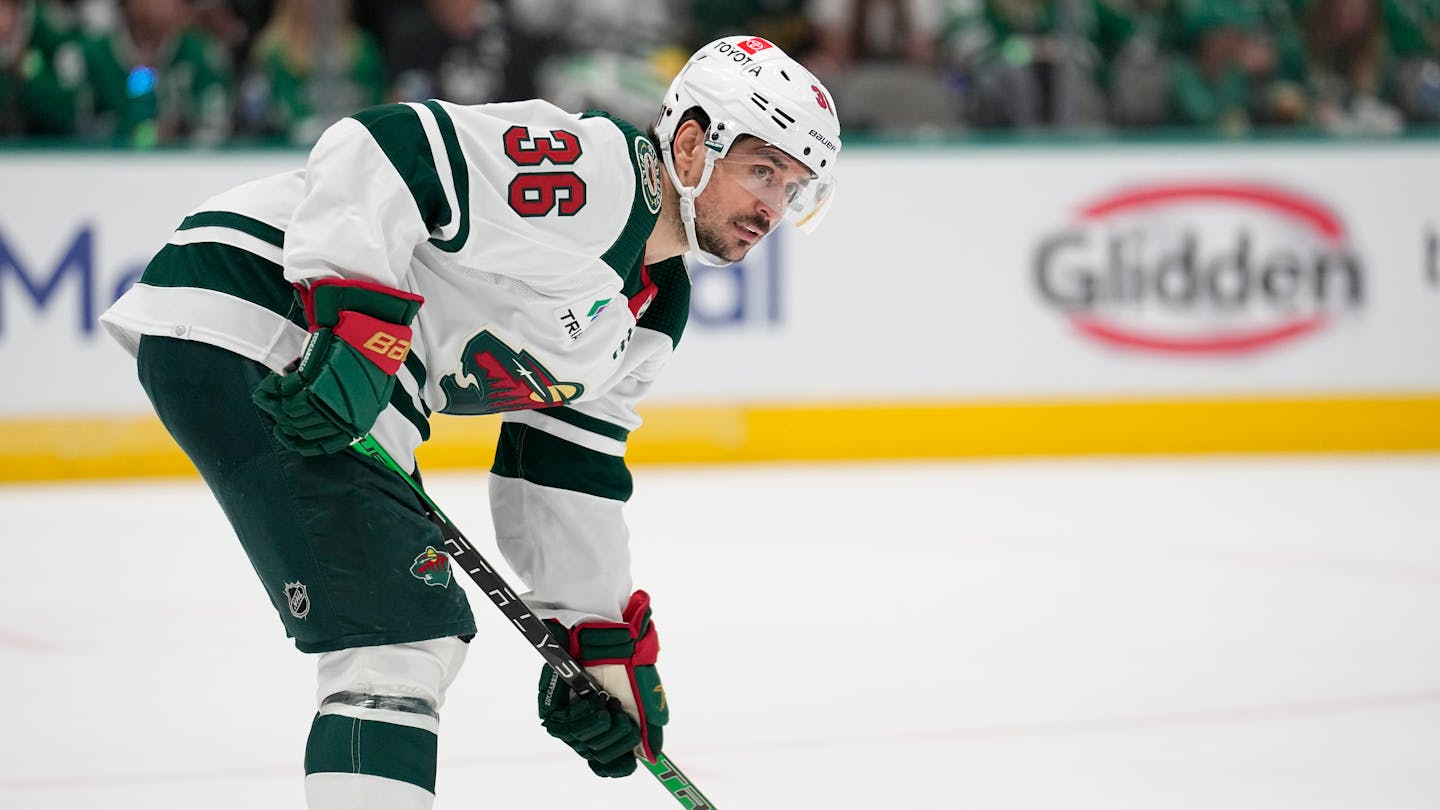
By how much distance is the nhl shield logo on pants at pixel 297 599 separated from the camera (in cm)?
194

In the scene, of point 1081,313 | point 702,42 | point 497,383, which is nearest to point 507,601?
point 497,383

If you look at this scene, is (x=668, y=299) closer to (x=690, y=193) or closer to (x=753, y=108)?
(x=690, y=193)

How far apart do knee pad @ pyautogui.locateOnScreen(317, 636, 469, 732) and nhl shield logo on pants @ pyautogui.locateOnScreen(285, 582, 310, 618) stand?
55 millimetres

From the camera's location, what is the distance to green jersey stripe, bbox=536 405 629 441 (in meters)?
2.31

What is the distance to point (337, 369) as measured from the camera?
181cm

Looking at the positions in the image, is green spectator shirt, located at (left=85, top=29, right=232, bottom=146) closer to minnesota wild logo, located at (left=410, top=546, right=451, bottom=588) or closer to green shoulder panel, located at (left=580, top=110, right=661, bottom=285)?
green shoulder panel, located at (left=580, top=110, right=661, bottom=285)

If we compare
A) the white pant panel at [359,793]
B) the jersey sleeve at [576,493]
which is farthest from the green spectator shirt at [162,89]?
the white pant panel at [359,793]

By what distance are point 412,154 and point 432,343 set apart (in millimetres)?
256

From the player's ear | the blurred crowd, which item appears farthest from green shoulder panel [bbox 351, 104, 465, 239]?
the blurred crowd

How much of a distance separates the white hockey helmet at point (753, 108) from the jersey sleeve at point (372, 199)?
1.17 ft

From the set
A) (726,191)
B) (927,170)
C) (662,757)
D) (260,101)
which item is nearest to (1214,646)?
(662,757)

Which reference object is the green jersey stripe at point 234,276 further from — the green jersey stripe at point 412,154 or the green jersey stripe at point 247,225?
the green jersey stripe at point 412,154

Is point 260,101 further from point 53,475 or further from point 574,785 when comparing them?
point 574,785

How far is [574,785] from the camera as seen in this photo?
266 centimetres
